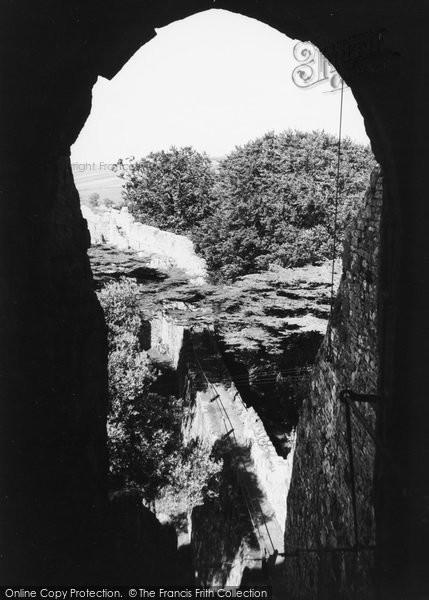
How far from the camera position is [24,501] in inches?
153

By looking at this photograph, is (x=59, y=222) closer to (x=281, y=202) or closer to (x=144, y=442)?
(x=144, y=442)

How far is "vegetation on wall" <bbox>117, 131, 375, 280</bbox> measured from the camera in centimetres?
1659

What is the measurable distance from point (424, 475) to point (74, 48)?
4594mm

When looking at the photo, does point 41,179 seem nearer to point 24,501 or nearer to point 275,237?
point 24,501

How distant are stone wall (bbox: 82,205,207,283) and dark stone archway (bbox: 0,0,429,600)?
38.3ft

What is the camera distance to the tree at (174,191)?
23953 millimetres

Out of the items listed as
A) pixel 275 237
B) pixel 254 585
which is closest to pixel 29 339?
pixel 254 585

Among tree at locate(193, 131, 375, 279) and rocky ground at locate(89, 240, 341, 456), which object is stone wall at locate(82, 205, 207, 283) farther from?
rocky ground at locate(89, 240, 341, 456)

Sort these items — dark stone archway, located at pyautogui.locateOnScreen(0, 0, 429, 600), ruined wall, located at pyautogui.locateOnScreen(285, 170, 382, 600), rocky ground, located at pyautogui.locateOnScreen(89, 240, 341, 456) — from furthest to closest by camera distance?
1. rocky ground, located at pyautogui.locateOnScreen(89, 240, 341, 456)
2. ruined wall, located at pyautogui.locateOnScreen(285, 170, 382, 600)
3. dark stone archway, located at pyautogui.locateOnScreen(0, 0, 429, 600)

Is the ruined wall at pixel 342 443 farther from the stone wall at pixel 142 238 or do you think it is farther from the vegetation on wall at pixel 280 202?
the stone wall at pixel 142 238

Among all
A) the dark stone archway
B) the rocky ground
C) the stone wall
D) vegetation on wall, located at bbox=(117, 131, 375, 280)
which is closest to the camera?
the dark stone archway

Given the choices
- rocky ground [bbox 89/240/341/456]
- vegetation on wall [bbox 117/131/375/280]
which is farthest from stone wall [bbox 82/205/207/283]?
rocky ground [bbox 89/240/341/456]

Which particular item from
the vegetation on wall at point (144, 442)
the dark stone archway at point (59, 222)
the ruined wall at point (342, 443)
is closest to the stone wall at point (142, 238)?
the vegetation on wall at point (144, 442)

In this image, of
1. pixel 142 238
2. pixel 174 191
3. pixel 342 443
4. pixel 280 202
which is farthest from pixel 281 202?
pixel 342 443
